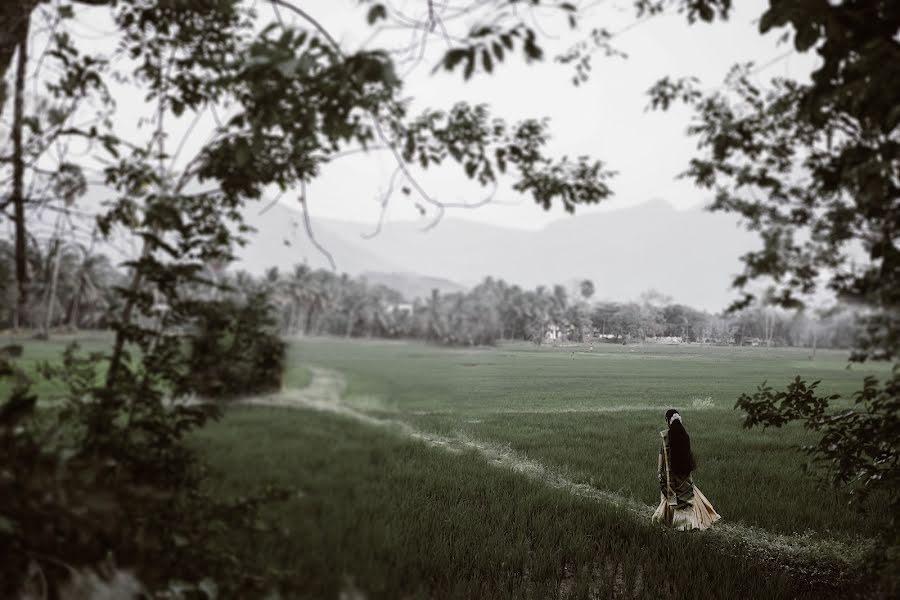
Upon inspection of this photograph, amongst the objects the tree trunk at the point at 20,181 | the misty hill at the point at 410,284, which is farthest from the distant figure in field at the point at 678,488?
→ the tree trunk at the point at 20,181

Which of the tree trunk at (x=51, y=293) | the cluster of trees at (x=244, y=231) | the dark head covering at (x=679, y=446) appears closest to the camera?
the cluster of trees at (x=244, y=231)

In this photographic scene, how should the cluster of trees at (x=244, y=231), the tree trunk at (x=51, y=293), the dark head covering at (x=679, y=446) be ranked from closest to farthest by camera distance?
the cluster of trees at (x=244, y=231) < the tree trunk at (x=51, y=293) < the dark head covering at (x=679, y=446)

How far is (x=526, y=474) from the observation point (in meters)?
2.57

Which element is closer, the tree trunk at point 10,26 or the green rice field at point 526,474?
the green rice field at point 526,474

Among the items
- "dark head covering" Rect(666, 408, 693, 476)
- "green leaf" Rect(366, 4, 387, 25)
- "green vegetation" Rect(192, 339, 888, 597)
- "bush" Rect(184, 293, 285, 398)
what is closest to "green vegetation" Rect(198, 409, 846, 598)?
"green vegetation" Rect(192, 339, 888, 597)

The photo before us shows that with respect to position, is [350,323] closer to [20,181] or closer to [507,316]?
[507,316]

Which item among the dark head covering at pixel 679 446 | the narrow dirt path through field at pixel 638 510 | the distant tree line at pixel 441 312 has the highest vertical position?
Result: the distant tree line at pixel 441 312

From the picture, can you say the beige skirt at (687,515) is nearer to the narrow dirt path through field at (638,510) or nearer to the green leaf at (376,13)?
the narrow dirt path through field at (638,510)

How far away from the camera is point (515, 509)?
2420mm

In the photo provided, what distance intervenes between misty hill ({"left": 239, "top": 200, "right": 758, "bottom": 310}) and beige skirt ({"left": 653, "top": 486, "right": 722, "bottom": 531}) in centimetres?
115

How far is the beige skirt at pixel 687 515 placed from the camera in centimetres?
265

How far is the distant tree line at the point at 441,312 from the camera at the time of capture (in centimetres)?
231

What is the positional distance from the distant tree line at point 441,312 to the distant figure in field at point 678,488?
1.93 feet

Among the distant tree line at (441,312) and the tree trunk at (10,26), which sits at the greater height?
the tree trunk at (10,26)
